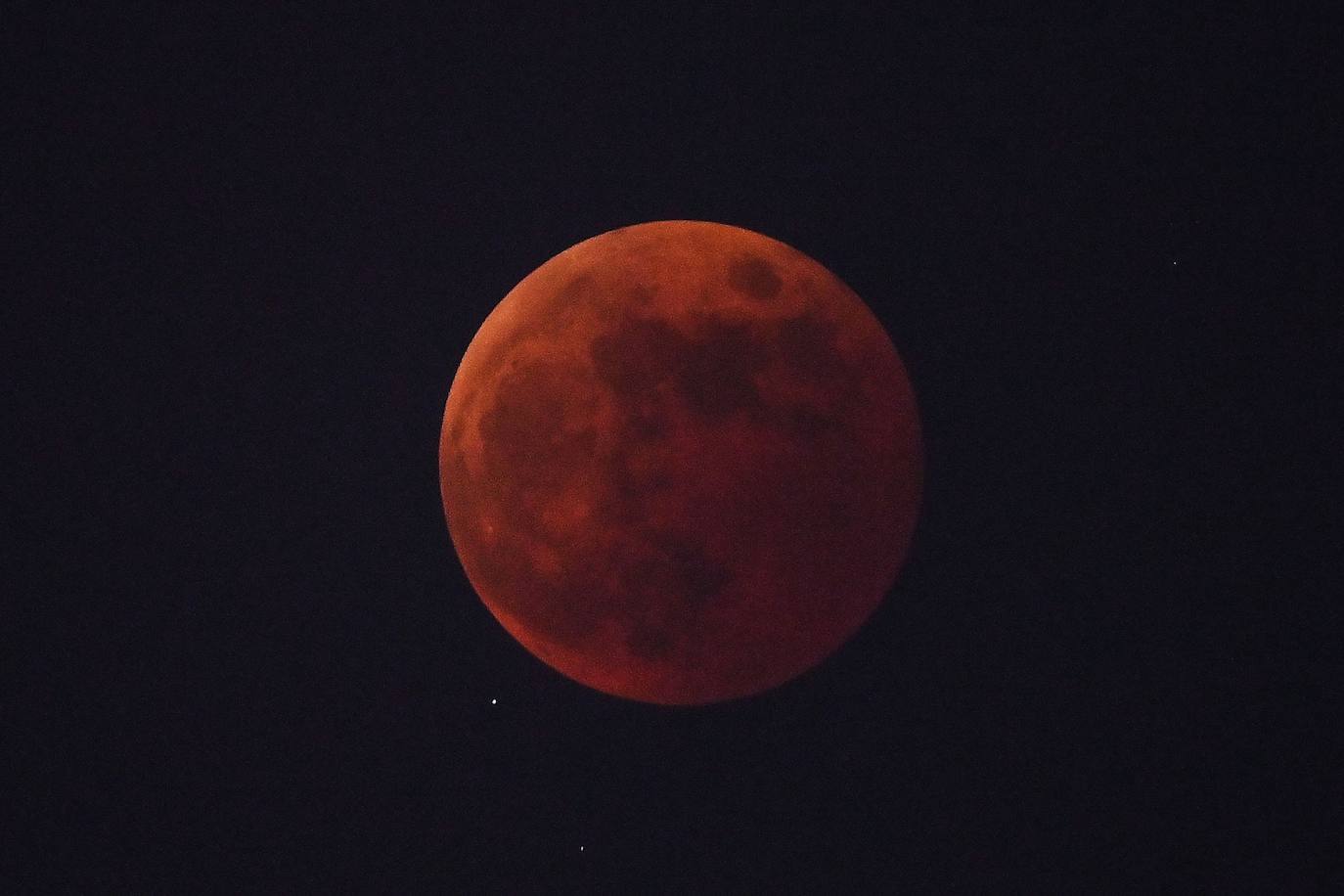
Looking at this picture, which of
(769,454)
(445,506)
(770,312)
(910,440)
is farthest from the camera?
(445,506)

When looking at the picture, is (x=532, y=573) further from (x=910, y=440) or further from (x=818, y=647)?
(x=910, y=440)

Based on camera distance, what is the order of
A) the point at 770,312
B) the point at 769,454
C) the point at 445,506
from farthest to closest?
the point at 445,506
the point at 770,312
the point at 769,454

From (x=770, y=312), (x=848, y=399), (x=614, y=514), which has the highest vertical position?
(x=770, y=312)

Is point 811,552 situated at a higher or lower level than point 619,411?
lower

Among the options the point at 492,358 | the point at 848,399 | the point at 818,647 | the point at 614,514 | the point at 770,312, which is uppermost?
the point at 492,358

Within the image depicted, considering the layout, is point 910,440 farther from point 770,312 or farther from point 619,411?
point 619,411

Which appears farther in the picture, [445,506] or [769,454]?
[445,506]

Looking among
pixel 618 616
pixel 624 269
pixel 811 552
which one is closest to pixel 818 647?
pixel 811 552

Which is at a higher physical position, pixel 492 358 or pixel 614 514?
pixel 492 358

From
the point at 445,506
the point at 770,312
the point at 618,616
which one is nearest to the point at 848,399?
the point at 770,312
